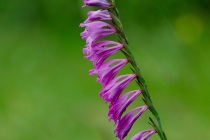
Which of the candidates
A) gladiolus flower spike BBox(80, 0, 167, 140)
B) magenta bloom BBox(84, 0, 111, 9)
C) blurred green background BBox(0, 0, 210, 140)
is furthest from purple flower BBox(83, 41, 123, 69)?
blurred green background BBox(0, 0, 210, 140)

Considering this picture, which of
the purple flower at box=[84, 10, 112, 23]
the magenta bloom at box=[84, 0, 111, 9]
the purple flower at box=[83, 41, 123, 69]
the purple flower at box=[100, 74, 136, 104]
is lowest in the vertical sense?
the purple flower at box=[100, 74, 136, 104]

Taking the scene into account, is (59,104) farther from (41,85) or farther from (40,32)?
(40,32)

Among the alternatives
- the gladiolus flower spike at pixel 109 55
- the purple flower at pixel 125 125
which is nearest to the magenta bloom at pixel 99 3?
the gladiolus flower spike at pixel 109 55

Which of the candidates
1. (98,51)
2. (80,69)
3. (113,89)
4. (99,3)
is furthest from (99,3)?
(80,69)

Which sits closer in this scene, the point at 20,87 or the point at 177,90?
the point at 177,90

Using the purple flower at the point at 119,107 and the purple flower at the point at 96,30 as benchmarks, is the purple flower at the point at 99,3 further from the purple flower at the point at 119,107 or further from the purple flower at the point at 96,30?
the purple flower at the point at 119,107

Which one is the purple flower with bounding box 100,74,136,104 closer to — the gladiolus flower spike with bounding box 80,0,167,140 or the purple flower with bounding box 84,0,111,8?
the gladiolus flower spike with bounding box 80,0,167,140

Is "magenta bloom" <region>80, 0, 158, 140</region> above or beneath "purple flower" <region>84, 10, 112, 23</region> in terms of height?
beneath

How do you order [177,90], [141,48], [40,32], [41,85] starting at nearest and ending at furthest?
[177,90] < [141,48] < [41,85] < [40,32]

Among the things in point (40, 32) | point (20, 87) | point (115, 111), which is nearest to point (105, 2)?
point (115, 111)
